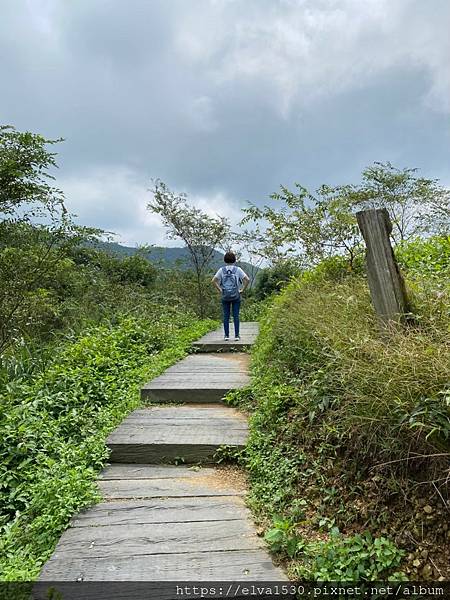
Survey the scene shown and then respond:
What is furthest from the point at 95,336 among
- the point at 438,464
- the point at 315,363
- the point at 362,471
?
the point at 438,464

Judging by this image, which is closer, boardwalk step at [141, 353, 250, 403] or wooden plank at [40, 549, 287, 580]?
wooden plank at [40, 549, 287, 580]

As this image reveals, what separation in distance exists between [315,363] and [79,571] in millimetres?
2020

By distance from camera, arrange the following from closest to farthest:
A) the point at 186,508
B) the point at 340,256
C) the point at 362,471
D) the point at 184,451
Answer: the point at 362,471
the point at 186,508
the point at 184,451
the point at 340,256

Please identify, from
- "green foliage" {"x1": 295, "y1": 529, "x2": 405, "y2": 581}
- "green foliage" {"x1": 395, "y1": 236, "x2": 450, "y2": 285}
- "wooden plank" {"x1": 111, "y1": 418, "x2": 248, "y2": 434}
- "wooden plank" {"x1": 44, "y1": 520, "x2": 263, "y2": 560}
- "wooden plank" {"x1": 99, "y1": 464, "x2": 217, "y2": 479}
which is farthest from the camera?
"green foliage" {"x1": 395, "y1": 236, "x2": 450, "y2": 285}

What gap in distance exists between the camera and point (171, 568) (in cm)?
192

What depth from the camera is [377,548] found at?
178 centimetres

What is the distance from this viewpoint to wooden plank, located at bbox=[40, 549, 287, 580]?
1.87 meters

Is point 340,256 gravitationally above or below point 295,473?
above

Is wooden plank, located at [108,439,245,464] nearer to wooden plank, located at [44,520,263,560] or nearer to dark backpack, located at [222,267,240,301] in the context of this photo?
wooden plank, located at [44,520,263,560]

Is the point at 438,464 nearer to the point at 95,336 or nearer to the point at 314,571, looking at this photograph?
the point at 314,571

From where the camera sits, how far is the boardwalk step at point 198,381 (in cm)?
415

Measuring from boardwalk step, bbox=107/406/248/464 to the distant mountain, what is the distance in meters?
8.79

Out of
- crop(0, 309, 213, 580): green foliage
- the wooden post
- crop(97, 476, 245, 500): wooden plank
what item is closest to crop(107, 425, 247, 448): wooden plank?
crop(0, 309, 213, 580): green foliage

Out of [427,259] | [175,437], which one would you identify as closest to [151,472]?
[175,437]
